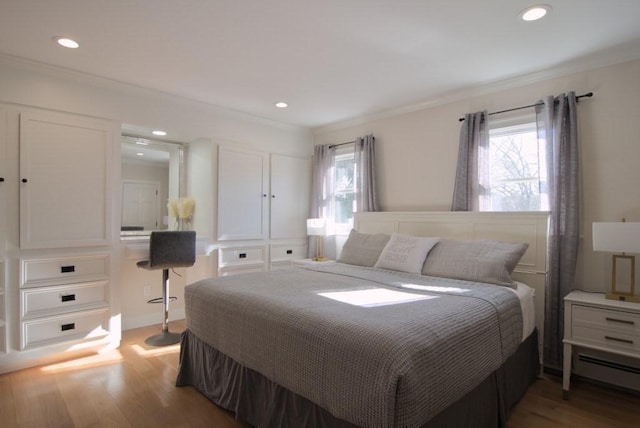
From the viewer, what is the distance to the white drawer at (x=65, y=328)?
281cm

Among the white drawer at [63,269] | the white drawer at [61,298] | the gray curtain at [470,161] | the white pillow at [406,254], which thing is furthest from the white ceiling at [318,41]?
the white drawer at [61,298]

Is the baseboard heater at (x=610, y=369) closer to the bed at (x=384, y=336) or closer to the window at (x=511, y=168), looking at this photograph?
the bed at (x=384, y=336)

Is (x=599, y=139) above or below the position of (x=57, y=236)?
above

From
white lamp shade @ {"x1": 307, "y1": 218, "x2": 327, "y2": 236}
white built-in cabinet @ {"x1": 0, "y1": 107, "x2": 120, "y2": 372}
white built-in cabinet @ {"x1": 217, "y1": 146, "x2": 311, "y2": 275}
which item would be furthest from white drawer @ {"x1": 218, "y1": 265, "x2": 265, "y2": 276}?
white built-in cabinet @ {"x1": 0, "y1": 107, "x2": 120, "y2": 372}

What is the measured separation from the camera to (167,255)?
325 cm

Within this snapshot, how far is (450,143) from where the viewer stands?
356cm

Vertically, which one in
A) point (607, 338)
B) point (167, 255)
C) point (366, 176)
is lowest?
point (607, 338)

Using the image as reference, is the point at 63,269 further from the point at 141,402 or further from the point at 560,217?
the point at 560,217

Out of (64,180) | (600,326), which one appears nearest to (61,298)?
(64,180)

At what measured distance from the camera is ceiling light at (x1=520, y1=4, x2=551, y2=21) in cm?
205

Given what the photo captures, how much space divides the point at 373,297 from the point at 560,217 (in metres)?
1.78

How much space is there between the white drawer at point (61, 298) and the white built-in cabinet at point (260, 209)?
4.04ft

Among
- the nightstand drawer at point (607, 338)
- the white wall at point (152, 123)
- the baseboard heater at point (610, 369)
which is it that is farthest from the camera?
the white wall at point (152, 123)

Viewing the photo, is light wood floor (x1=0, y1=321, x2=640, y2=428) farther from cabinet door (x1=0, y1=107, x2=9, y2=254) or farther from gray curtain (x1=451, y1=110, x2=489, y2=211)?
gray curtain (x1=451, y1=110, x2=489, y2=211)
